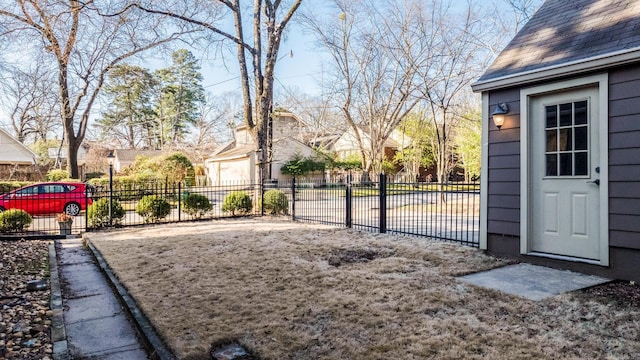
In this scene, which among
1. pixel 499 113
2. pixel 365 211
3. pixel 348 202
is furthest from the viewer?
pixel 365 211

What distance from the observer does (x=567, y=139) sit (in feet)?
15.6

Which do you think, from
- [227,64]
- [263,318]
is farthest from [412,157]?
[263,318]

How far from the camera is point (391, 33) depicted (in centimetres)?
1817

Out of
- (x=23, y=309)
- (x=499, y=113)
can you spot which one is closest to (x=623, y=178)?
(x=499, y=113)

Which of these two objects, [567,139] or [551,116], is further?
[551,116]

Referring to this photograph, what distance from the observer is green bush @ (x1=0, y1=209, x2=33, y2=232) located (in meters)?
8.76

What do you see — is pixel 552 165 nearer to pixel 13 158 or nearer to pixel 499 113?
pixel 499 113

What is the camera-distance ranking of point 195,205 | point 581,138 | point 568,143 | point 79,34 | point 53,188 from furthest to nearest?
point 53,188
point 79,34
point 195,205
point 568,143
point 581,138

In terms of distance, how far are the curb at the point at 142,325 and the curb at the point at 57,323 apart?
52 cm

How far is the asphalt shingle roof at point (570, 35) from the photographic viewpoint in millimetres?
4371

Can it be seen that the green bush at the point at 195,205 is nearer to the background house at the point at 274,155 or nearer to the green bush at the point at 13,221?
the green bush at the point at 13,221

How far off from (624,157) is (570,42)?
163cm

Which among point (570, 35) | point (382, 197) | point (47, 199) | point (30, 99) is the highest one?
point (30, 99)

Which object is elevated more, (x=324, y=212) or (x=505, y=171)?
(x=505, y=171)
